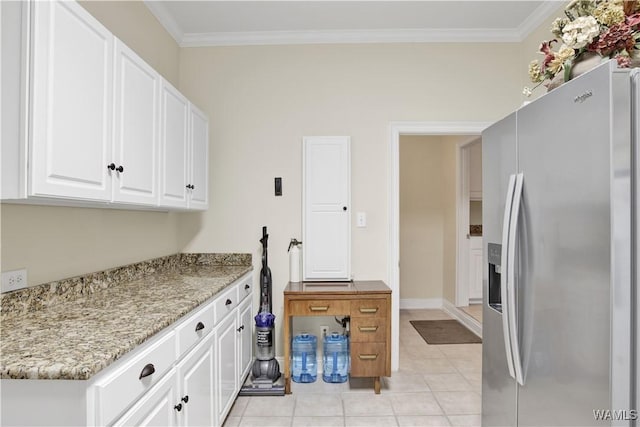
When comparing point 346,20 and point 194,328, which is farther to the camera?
point 346,20

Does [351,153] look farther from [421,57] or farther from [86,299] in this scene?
[86,299]

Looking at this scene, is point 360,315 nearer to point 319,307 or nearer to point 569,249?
point 319,307

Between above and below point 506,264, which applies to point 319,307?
below

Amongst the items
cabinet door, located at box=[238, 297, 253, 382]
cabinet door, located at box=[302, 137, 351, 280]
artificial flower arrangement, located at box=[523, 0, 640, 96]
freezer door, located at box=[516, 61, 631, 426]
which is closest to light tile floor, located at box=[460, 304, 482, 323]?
cabinet door, located at box=[302, 137, 351, 280]

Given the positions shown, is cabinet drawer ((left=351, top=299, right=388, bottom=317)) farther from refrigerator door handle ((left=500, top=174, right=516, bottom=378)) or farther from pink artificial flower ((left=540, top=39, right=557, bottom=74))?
pink artificial flower ((left=540, top=39, right=557, bottom=74))

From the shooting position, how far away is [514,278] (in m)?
1.40

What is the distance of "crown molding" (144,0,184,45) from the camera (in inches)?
102

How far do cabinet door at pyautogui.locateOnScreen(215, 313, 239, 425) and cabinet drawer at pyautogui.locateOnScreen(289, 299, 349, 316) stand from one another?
44 cm

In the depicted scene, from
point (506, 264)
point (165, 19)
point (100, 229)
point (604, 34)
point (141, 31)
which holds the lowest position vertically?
point (506, 264)

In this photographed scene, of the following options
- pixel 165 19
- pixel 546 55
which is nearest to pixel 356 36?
pixel 165 19

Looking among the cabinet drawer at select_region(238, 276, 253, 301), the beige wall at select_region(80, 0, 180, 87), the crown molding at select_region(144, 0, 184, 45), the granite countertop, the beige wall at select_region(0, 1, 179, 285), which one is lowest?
the cabinet drawer at select_region(238, 276, 253, 301)

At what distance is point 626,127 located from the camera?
3.24 feet

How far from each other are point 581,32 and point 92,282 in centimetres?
242

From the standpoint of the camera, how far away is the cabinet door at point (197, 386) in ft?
5.18
